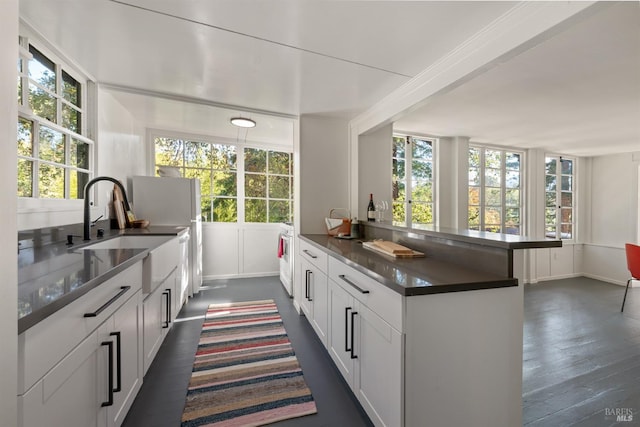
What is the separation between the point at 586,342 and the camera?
2.41 metres

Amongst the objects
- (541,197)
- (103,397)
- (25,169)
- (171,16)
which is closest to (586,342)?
(541,197)

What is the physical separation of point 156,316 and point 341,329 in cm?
133

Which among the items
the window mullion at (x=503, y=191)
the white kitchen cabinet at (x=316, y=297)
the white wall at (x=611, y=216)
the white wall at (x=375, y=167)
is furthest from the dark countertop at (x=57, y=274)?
the white wall at (x=611, y=216)

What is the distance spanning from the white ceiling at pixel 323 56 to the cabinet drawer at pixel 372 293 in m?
1.44

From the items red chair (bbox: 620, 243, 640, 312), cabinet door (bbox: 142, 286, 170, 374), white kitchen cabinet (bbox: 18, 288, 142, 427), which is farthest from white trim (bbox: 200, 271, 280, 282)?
red chair (bbox: 620, 243, 640, 312)

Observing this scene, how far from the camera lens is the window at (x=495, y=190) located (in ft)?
14.5

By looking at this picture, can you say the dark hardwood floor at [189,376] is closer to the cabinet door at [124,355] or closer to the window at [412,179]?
the cabinet door at [124,355]

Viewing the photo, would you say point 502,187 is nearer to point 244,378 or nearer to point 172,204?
point 244,378

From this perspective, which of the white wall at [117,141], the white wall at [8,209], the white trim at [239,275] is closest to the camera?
the white wall at [8,209]

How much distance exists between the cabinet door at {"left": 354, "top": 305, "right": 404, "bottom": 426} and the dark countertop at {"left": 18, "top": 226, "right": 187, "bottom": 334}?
1173 mm

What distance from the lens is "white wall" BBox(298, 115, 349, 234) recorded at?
3025 mm

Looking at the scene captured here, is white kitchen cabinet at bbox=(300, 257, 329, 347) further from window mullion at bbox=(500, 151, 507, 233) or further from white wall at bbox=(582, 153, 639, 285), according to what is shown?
white wall at bbox=(582, 153, 639, 285)

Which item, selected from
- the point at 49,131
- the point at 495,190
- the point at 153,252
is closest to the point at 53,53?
the point at 49,131

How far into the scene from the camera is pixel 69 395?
0.87 m
